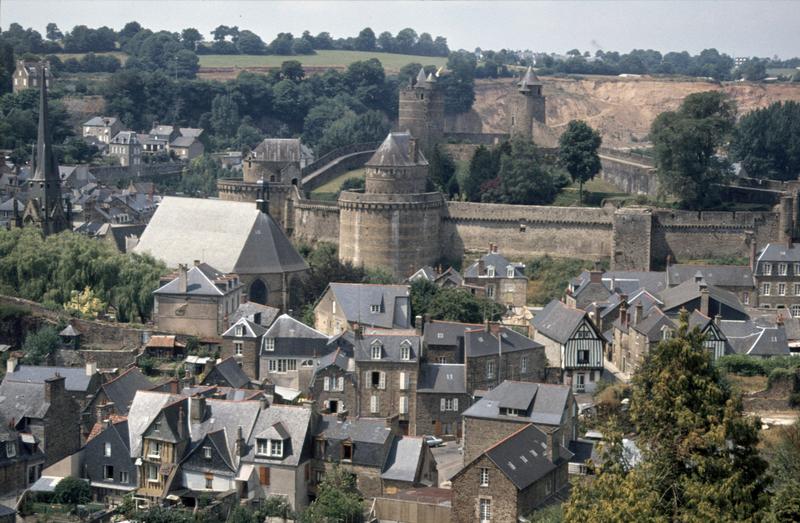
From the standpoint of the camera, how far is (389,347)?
142 ft

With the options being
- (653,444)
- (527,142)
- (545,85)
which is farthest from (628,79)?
(653,444)

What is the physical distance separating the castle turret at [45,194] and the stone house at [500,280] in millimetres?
18397

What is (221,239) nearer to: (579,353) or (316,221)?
(316,221)

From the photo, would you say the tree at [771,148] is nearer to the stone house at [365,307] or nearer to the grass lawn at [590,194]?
the grass lawn at [590,194]

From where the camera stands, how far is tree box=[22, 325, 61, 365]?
47375mm

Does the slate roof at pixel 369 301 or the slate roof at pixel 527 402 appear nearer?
the slate roof at pixel 527 402

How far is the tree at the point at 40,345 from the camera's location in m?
47.4

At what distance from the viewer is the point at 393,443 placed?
1479 inches

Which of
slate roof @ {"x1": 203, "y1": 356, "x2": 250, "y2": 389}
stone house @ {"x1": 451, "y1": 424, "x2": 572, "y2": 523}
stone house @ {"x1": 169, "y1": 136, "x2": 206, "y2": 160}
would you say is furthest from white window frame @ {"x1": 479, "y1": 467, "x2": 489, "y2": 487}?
stone house @ {"x1": 169, "y1": 136, "x2": 206, "y2": 160}

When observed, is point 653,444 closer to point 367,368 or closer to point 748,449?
point 748,449

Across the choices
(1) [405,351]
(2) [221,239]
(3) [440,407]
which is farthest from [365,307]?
(2) [221,239]

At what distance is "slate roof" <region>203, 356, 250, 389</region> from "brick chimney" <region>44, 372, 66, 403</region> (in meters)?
5.10

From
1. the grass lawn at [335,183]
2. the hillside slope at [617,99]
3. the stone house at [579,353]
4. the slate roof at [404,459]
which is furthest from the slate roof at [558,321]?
the hillside slope at [617,99]

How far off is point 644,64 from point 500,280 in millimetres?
117438
